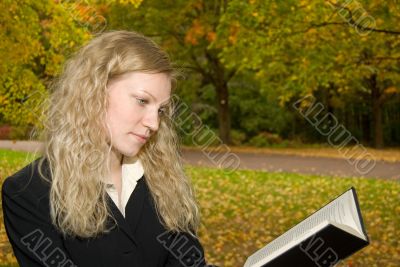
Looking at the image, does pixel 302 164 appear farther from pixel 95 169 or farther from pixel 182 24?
pixel 95 169

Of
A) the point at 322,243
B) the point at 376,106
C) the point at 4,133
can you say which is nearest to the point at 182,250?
the point at 322,243

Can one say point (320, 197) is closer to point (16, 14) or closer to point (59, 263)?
point (16, 14)

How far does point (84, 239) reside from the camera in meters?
2.15

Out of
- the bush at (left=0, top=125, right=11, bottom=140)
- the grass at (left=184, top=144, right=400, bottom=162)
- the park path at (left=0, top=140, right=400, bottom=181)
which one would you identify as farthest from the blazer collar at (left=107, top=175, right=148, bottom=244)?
the bush at (left=0, top=125, right=11, bottom=140)

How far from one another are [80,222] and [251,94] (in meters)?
28.4

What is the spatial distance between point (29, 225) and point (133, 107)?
544mm

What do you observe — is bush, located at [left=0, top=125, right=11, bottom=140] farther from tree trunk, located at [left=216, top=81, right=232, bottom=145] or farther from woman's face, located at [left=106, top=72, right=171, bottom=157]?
woman's face, located at [left=106, top=72, right=171, bottom=157]

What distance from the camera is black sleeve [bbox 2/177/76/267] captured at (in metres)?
2.03

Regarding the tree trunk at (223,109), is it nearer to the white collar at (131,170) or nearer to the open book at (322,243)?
the white collar at (131,170)

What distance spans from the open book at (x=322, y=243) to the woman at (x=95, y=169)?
1.82ft

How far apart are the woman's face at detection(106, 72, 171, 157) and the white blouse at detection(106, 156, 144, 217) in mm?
211

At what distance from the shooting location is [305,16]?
10398mm

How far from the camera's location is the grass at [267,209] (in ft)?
24.9

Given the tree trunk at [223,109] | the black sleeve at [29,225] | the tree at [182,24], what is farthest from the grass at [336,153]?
the black sleeve at [29,225]
